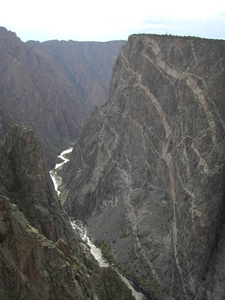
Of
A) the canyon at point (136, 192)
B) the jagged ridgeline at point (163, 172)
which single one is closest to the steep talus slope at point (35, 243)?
the canyon at point (136, 192)

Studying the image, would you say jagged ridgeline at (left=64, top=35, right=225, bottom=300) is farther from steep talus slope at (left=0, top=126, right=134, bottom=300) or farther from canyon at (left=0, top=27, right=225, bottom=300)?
steep talus slope at (left=0, top=126, right=134, bottom=300)

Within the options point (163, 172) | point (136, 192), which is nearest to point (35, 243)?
point (163, 172)

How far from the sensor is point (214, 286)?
→ 160 feet

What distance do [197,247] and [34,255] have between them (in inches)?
Answer: 1253

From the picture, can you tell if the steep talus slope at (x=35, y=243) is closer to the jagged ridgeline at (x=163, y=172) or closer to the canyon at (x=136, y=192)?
the canyon at (x=136, y=192)

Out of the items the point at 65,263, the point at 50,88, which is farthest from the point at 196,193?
the point at 50,88

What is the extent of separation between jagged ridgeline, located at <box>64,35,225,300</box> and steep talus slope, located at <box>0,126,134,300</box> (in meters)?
14.6

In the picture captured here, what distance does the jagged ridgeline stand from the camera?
172 feet

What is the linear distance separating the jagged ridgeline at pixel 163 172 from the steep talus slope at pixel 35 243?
47.9ft

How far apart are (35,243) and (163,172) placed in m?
41.6

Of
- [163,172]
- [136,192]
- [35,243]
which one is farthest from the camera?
[136,192]

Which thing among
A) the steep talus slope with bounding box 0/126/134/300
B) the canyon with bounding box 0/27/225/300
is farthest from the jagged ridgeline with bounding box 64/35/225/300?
the steep talus slope with bounding box 0/126/134/300

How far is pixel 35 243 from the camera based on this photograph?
2659 cm

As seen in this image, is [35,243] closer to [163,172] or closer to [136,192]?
[163,172]
